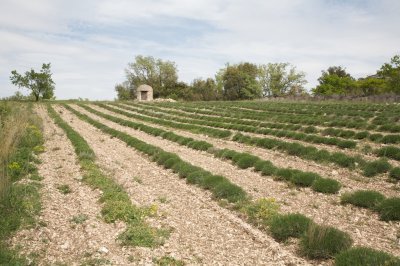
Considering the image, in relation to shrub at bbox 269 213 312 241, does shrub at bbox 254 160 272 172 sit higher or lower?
higher

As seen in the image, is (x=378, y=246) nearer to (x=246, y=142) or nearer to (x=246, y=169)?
(x=246, y=169)

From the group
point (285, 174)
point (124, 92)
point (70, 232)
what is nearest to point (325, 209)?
point (285, 174)

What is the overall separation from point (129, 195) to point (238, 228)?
390cm

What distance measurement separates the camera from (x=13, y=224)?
24.0 feet

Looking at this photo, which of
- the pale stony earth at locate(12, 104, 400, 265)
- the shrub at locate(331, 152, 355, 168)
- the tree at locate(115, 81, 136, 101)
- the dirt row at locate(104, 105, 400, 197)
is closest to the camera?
the pale stony earth at locate(12, 104, 400, 265)

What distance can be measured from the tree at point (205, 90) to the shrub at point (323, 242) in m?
A: 81.4

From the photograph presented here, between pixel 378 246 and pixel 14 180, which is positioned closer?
pixel 378 246

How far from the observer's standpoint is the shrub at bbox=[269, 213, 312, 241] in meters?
7.48

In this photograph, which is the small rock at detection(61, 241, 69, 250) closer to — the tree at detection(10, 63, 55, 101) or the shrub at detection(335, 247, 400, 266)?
the shrub at detection(335, 247, 400, 266)

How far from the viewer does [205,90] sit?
9156 centimetres

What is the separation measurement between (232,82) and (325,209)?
280 ft

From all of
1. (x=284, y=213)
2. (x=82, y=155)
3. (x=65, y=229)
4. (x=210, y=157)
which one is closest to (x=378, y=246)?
(x=284, y=213)

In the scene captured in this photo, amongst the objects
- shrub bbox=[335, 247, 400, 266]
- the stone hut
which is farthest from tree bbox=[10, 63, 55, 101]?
shrub bbox=[335, 247, 400, 266]

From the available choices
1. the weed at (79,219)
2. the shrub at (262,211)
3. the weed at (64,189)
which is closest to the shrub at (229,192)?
the shrub at (262,211)
